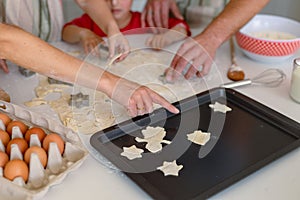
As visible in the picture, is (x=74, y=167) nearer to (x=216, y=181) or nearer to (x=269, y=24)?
(x=216, y=181)

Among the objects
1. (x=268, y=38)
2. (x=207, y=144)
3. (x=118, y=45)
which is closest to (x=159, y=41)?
(x=118, y=45)

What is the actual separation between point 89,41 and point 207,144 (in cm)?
60

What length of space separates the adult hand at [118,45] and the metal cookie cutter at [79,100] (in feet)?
0.70

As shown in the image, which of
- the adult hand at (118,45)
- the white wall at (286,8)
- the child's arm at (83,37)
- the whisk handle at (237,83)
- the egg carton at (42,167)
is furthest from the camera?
the white wall at (286,8)

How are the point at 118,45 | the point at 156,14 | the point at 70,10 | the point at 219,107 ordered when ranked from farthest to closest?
the point at 70,10 < the point at 156,14 < the point at 118,45 < the point at 219,107

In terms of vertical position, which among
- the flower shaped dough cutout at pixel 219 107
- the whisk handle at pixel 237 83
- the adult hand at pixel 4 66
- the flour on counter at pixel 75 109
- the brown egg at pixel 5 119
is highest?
the brown egg at pixel 5 119

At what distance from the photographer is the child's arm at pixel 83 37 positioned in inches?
51.9

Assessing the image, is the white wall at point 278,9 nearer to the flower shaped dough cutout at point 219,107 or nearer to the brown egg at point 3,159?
the flower shaped dough cutout at point 219,107

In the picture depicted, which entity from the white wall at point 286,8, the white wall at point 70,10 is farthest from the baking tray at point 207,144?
the white wall at point 70,10

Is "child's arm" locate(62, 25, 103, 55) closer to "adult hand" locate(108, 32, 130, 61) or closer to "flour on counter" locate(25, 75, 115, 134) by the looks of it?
"adult hand" locate(108, 32, 130, 61)

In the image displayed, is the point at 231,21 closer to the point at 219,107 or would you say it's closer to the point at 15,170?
the point at 219,107

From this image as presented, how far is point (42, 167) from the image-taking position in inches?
30.5

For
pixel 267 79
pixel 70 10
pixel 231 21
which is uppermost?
pixel 231 21

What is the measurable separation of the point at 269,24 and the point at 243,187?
74 centimetres
